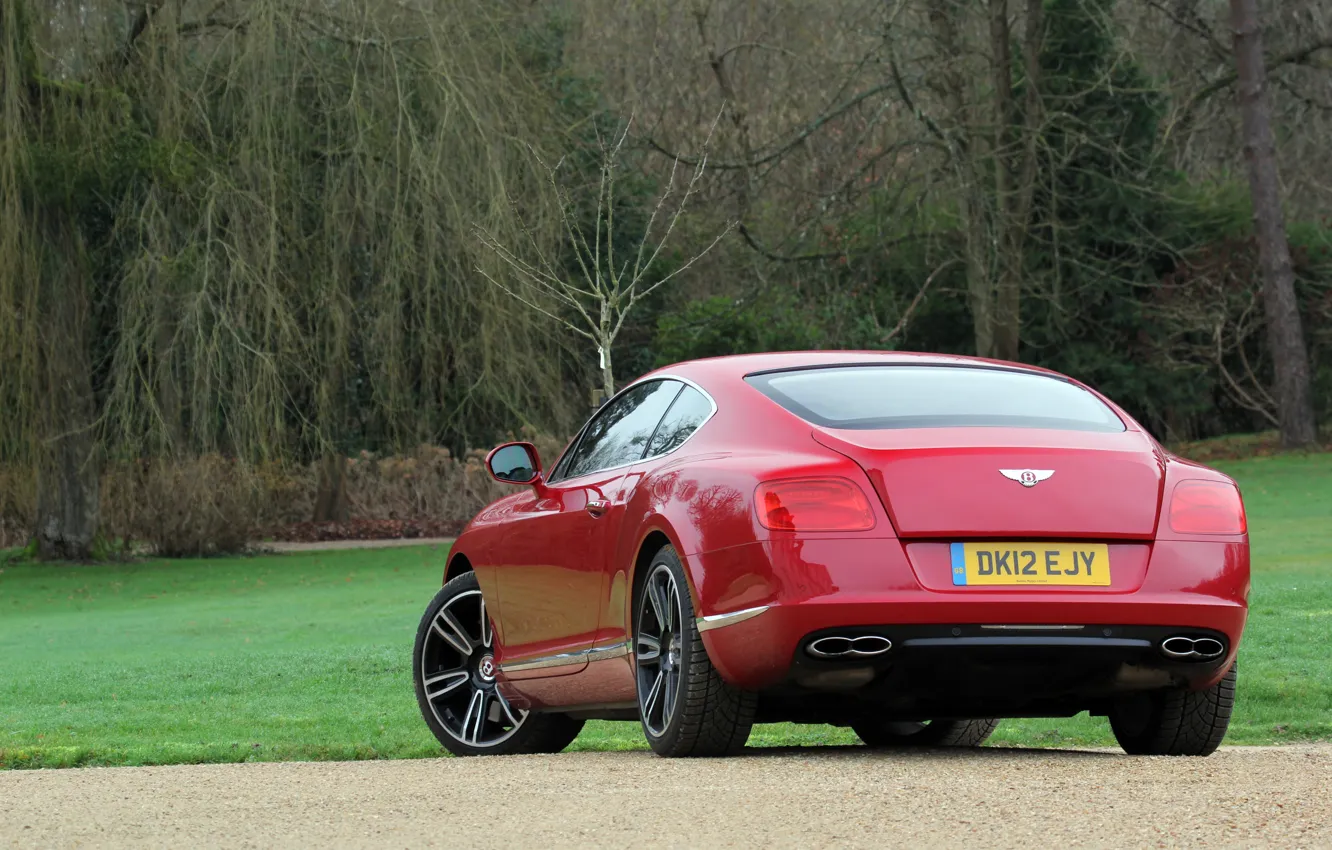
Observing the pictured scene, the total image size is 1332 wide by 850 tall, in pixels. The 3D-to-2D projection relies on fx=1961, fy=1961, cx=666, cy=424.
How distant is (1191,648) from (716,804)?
6.18 feet

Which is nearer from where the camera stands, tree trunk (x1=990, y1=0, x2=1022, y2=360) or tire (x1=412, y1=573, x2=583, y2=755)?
tire (x1=412, y1=573, x2=583, y2=755)

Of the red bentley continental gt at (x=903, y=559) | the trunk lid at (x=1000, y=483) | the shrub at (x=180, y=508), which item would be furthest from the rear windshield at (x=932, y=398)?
the shrub at (x=180, y=508)

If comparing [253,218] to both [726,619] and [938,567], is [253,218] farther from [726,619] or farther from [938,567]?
[938,567]

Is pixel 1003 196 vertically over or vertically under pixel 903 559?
under

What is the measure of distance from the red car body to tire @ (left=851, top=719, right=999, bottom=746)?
1.66 metres

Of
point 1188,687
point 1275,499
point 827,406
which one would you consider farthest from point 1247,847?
point 1275,499

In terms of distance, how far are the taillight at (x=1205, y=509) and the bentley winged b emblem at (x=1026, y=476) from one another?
0.48m

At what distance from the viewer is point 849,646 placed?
6.16 meters

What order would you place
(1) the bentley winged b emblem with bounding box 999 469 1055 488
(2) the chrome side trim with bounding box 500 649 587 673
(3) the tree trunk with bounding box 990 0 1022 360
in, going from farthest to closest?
1. (3) the tree trunk with bounding box 990 0 1022 360
2. (2) the chrome side trim with bounding box 500 649 587 673
3. (1) the bentley winged b emblem with bounding box 999 469 1055 488

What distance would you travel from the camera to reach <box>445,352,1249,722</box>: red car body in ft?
20.1

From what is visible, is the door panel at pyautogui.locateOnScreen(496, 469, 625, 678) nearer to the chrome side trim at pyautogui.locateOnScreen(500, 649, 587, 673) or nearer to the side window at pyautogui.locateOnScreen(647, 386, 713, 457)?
the chrome side trim at pyautogui.locateOnScreen(500, 649, 587, 673)

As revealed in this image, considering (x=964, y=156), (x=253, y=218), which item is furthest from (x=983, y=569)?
(x=964, y=156)

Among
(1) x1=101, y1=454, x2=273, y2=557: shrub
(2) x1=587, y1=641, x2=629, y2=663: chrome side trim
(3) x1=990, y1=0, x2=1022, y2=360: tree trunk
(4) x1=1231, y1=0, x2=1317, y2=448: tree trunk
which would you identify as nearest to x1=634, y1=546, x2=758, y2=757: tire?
(2) x1=587, y1=641, x2=629, y2=663: chrome side trim

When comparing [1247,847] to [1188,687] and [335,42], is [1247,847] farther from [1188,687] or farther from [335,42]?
[335,42]
